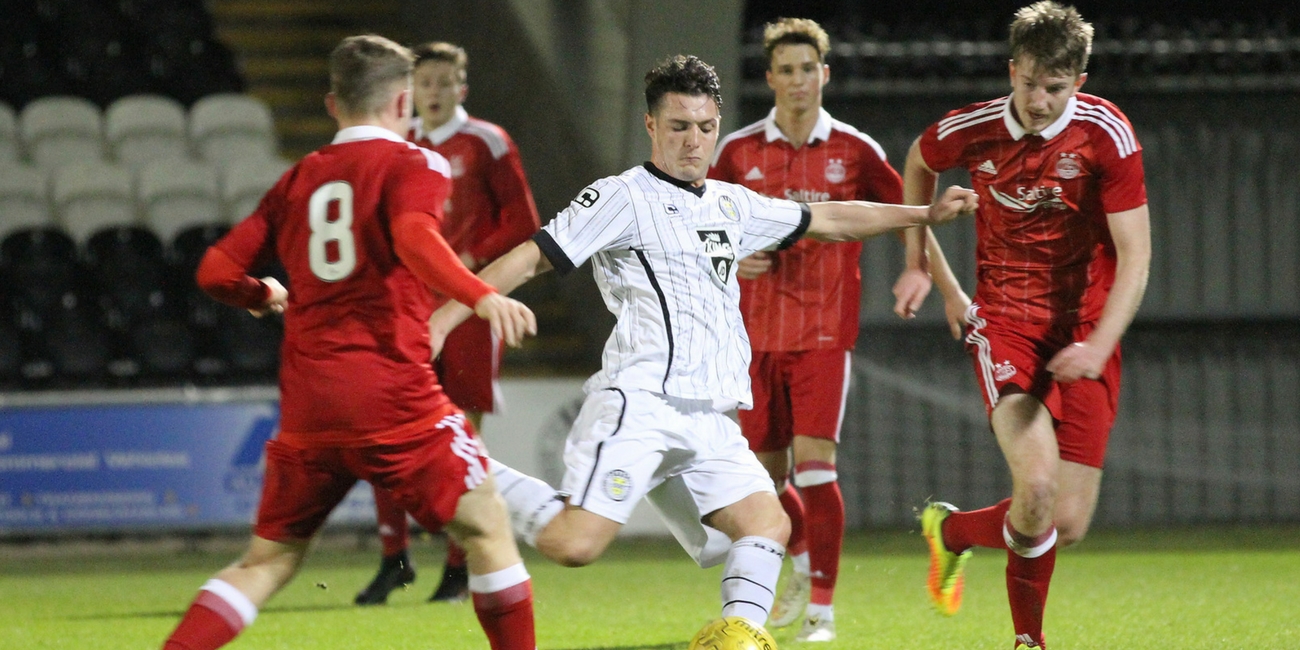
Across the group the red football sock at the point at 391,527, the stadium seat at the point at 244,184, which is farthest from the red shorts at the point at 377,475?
the stadium seat at the point at 244,184

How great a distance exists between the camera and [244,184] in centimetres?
1135

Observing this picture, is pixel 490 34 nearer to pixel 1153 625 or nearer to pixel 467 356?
pixel 467 356

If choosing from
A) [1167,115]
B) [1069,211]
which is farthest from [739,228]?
[1167,115]

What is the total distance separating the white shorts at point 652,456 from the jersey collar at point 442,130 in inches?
107

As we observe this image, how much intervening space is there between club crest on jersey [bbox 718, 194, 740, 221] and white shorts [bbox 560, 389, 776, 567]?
564mm

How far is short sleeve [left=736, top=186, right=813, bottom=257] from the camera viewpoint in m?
4.43

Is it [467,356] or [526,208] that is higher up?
[526,208]

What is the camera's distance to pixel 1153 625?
558 centimetres

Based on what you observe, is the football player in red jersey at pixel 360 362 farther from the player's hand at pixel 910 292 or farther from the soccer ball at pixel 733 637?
the player's hand at pixel 910 292

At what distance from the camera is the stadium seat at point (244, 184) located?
11227 mm

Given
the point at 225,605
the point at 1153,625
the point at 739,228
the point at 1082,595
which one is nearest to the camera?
the point at 225,605

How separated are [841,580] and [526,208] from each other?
248cm

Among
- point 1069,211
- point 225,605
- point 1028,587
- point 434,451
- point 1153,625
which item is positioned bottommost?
point 1153,625

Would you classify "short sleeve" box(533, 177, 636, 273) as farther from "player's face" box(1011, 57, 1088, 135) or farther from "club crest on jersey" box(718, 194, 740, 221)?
"player's face" box(1011, 57, 1088, 135)
